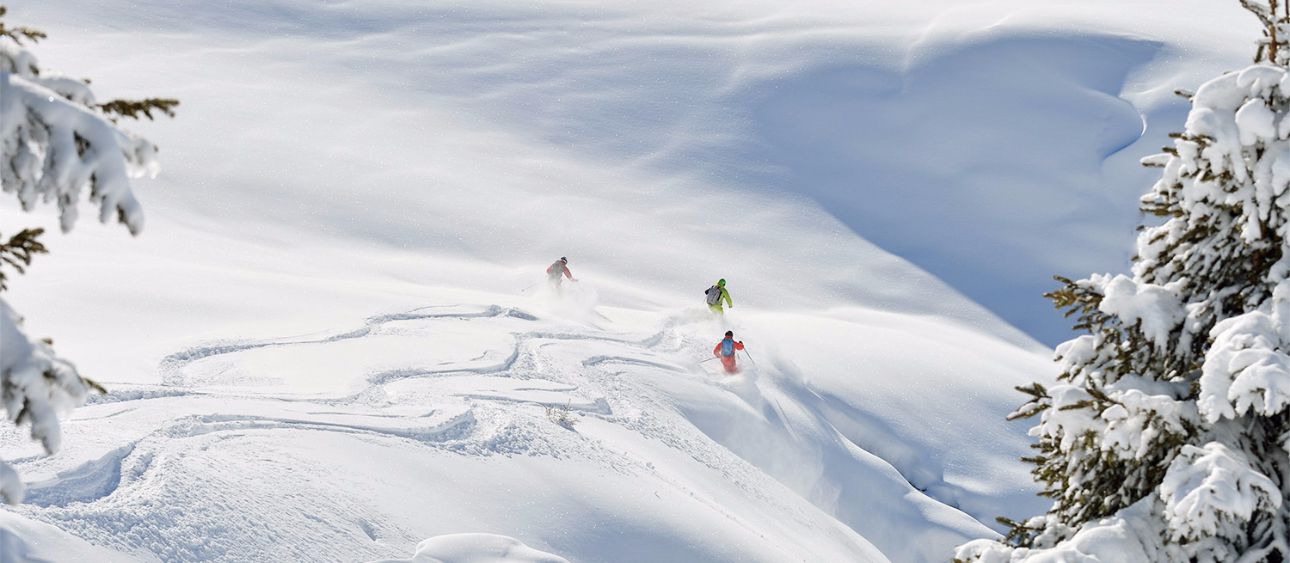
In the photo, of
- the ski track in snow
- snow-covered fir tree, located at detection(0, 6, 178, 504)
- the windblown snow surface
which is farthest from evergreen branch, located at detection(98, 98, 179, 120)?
the ski track in snow

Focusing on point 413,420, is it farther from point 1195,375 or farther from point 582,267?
point 582,267

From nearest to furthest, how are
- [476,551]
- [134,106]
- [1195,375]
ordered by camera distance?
[134,106] < [1195,375] < [476,551]

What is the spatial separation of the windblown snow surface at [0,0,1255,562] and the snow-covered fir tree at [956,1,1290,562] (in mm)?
5603

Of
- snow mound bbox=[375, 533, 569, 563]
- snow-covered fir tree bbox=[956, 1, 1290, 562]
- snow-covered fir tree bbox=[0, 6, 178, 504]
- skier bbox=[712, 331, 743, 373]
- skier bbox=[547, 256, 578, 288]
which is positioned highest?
skier bbox=[547, 256, 578, 288]

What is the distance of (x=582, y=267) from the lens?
38219mm

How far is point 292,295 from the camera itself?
76.1 ft

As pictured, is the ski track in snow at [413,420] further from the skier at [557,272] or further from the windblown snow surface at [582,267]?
the skier at [557,272]

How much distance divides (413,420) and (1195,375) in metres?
8.97

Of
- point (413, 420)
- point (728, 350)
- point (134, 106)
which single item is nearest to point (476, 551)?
point (413, 420)

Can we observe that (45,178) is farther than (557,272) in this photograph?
No

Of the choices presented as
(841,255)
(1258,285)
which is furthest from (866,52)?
(1258,285)

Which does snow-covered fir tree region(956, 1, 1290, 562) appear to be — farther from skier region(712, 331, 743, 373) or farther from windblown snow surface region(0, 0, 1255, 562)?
skier region(712, 331, 743, 373)

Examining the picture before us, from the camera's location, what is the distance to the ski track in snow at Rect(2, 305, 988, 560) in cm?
971

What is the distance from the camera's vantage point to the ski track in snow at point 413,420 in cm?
971
